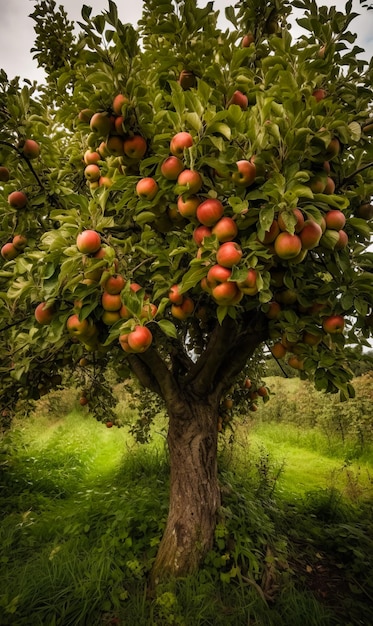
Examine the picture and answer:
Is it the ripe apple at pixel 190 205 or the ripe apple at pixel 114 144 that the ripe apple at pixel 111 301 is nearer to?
the ripe apple at pixel 190 205

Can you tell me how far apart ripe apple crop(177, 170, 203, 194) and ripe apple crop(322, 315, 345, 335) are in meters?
1.09

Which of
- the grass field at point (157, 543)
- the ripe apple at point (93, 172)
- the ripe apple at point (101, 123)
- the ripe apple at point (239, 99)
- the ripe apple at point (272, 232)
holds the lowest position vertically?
the grass field at point (157, 543)

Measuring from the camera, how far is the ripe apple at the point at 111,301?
174 centimetres

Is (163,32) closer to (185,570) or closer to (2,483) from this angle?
(185,570)

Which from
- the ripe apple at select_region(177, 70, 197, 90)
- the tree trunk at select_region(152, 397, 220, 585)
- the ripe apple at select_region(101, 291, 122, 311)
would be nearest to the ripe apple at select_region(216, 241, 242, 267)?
the ripe apple at select_region(101, 291, 122, 311)

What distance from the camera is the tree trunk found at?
9.73 feet

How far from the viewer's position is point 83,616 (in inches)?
100

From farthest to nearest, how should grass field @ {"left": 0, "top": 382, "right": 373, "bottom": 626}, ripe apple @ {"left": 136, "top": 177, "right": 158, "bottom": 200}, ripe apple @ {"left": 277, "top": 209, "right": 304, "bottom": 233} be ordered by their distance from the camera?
grass field @ {"left": 0, "top": 382, "right": 373, "bottom": 626}
ripe apple @ {"left": 136, "top": 177, "right": 158, "bottom": 200}
ripe apple @ {"left": 277, "top": 209, "right": 304, "bottom": 233}

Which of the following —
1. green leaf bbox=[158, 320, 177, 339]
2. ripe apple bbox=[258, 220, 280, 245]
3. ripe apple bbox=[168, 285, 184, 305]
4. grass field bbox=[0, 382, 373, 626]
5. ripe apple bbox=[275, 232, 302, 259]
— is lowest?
grass field bbox=[0, 382, 373, 626]

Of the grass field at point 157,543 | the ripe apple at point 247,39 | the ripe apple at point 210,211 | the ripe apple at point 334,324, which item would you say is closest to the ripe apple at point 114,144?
the ripe apple at point 210,211

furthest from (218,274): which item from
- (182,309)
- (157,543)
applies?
(157,543)

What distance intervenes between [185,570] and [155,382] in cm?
160

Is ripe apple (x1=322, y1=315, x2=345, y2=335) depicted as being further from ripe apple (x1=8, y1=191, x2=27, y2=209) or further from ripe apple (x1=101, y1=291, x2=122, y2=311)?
Result: ripe apple (x1=8, y1=191, x2=27, y2=209)

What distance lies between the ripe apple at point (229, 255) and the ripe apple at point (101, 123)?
2.79 ft
